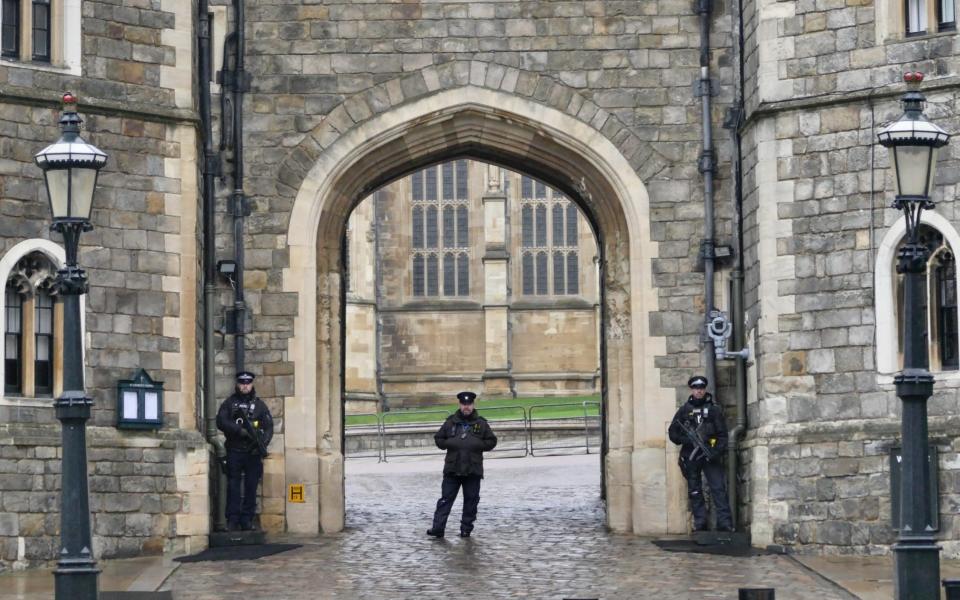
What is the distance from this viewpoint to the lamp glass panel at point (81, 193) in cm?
1355

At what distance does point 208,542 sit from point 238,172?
386 cm

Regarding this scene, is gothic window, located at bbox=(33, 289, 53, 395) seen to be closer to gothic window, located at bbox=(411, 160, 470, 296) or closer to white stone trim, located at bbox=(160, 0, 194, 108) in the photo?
white stone trim, located at bbox=(160, 0, 194, 108)

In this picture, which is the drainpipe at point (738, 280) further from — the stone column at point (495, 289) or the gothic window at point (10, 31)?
the stone column at point (495, 289)

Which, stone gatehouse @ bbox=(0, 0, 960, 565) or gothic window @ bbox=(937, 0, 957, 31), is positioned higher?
gothic window @ bbox=(937, 0, 957, 31)

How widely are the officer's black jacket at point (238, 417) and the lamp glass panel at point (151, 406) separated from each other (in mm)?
802

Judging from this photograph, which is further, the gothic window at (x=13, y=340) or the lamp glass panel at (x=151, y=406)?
the lamp glass panel at (x=151, y=406)

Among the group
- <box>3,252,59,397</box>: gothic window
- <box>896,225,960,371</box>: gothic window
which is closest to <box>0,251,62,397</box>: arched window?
<box>3,252,59,397</box>: gothic window

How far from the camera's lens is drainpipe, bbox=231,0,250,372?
2066cm

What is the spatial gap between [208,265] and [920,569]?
9.65 metres

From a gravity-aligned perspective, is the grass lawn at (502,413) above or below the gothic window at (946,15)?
below

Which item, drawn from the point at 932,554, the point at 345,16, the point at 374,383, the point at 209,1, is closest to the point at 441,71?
the point at 345,16

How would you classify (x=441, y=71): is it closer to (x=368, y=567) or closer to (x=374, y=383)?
(x=368, y=567)

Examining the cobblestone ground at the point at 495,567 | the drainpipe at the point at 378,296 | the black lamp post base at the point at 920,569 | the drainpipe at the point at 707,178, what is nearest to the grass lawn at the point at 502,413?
the drainpipe at the point at 378,296

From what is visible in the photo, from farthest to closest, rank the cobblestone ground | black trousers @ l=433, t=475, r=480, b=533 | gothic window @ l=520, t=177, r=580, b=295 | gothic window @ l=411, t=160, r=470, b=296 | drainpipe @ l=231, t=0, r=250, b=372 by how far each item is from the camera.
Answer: gothic window @ l=520, t=177, r=580, b=295, gothic window @ l=411, t=160, r=470, b=296, drainpipe @ l=231, t=0, r=250, b=372, black trousers @ l=433, t=475, r=480, b=533, the cobblestone ground
